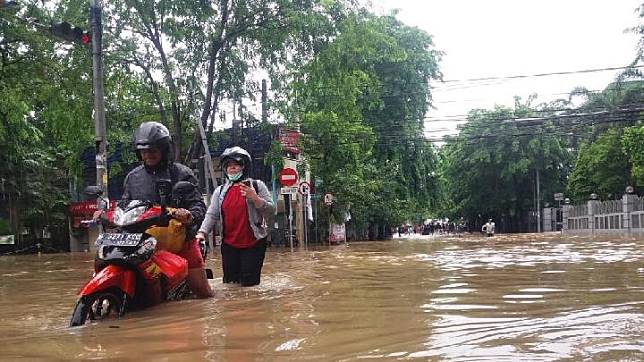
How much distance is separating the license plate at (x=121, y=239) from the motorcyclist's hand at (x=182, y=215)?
1.05ft

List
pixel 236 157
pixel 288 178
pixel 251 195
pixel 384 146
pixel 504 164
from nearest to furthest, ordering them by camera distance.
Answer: pixel 251 195 < pixel 236 157 < pixel 288 178 < pixel 384 146 < pixel 504 164

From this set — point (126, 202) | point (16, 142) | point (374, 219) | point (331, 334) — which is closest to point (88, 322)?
point (126, 202)

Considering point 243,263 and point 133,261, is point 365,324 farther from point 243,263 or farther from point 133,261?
point 243,263

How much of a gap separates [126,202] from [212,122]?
10.1 metres

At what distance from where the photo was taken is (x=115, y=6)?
13.7m

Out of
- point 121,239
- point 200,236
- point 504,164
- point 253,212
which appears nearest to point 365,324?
point 121,239

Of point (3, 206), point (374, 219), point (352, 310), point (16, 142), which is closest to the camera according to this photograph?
point (352, 310)

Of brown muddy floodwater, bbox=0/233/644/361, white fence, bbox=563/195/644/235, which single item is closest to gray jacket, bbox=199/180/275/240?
brown muddy floodwater, bbox=0/233/644/361

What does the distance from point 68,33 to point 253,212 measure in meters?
6.60

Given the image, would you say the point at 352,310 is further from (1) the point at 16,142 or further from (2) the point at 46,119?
(1) the point at 16,142

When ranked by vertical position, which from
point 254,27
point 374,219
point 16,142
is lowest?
point 374,219

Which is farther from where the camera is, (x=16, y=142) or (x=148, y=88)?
(x=16, y=142)

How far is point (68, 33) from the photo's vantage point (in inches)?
434

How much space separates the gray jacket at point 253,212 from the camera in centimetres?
610
